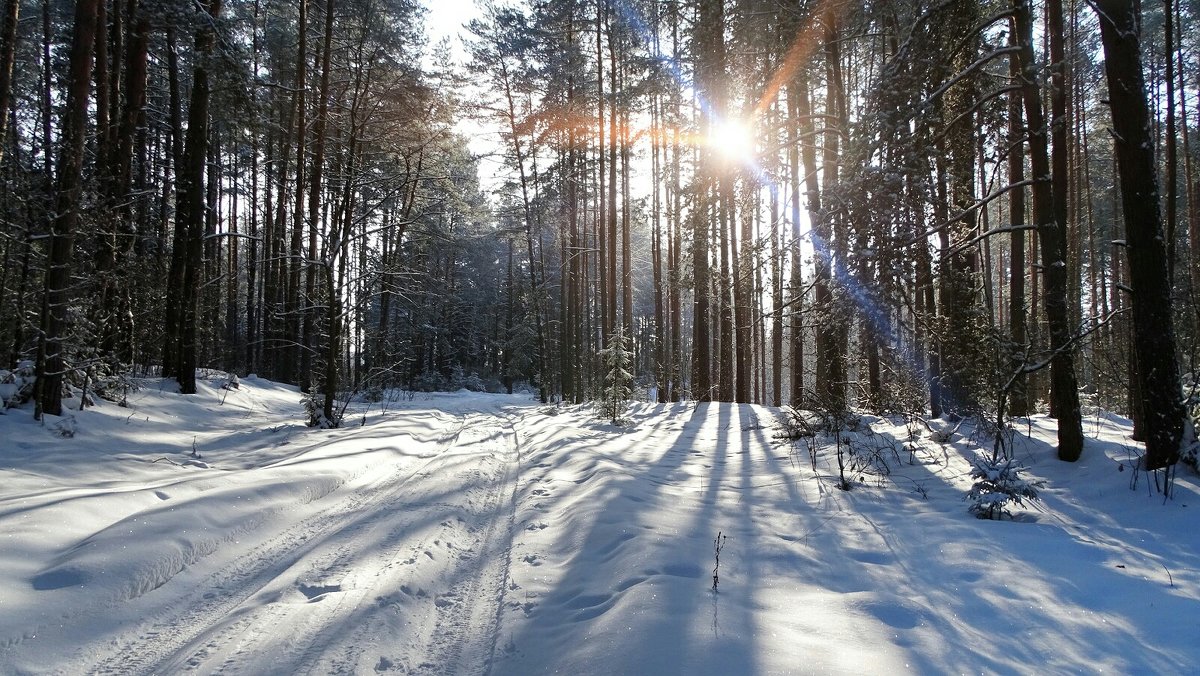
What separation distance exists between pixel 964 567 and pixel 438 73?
2157cm

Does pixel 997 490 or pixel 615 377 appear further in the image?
pixel 615 377

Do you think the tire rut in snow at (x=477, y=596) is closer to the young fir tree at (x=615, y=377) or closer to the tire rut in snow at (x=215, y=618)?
the tire rut in snow at (x=215, y=618)

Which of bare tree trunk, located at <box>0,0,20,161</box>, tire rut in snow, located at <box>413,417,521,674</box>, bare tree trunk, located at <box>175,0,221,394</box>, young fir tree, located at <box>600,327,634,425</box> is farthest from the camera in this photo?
young fir tree, located at <box>600,327,634,425</box>

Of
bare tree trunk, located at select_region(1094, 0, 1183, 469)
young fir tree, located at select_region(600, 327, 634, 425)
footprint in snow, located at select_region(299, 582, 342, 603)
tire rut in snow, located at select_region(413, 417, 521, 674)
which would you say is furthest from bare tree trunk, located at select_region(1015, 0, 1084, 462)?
young fir tree, located at select_region(600, 327, 634, 425)

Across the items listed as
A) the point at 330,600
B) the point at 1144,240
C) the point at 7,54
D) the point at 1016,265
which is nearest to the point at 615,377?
the point at 1144,240

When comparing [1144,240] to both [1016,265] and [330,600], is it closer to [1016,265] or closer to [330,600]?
[330,600]

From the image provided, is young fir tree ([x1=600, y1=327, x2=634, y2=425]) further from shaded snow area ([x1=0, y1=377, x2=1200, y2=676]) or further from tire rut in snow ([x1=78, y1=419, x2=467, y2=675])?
tire rut in snow ([x1=78, y1=419, x2=467, y2=675])

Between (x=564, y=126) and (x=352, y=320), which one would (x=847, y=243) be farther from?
(x=564, y=126)

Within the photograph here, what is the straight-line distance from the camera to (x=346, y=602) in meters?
2.98

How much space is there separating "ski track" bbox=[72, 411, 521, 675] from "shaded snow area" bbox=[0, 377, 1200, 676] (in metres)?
0.02

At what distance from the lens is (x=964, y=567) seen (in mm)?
3461

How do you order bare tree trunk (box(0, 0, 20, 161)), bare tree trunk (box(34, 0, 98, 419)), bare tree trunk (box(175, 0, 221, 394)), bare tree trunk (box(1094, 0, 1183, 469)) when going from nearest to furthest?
bare tree trunk (box(1094, 0, 1183, 469))
bare tree trunk (box(34, 0, 98, 419))
bare tree trunk (box(0, 0, 20, 161))
bare tree trunk (box(175, 0, 221, 394))

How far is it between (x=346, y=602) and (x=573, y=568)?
1.37 m

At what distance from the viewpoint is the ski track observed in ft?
8.04
